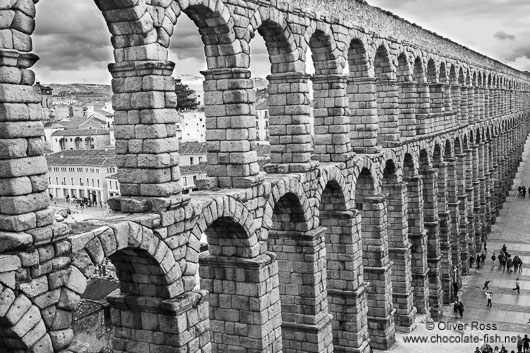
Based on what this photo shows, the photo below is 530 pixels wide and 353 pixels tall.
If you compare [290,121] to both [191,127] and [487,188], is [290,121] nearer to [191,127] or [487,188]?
[191,127]

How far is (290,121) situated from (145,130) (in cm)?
659

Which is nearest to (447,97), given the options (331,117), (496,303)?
(496,303)

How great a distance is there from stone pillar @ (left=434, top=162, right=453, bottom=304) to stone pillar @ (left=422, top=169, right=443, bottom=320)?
78.3 inches

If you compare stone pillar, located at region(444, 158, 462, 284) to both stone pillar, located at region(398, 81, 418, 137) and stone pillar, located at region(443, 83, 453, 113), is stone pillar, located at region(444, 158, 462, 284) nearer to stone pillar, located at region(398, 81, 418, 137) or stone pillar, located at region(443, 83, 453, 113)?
stone pillar, located at region(443, 83, 453, 113)

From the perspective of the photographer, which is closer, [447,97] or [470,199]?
[447,97]

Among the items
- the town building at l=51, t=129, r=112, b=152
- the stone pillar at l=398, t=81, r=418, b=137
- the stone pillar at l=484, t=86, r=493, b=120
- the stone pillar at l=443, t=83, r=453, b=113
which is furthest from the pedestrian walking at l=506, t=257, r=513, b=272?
the town building at l=51, t=129, r=112, b=152

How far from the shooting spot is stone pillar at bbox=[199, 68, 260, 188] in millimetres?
15070

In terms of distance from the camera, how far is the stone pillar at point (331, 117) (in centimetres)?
2058

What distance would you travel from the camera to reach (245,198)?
15.0m

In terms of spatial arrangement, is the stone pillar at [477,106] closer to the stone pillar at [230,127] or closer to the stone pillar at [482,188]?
the stone pillar at [482,188]

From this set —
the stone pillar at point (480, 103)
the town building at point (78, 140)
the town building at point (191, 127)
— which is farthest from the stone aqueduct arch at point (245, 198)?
the town building at point (78, 140)

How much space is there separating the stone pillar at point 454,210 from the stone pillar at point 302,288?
19.2m

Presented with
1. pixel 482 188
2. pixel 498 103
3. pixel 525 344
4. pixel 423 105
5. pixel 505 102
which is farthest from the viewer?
pixel 505 102

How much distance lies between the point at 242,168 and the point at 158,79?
3.61m
